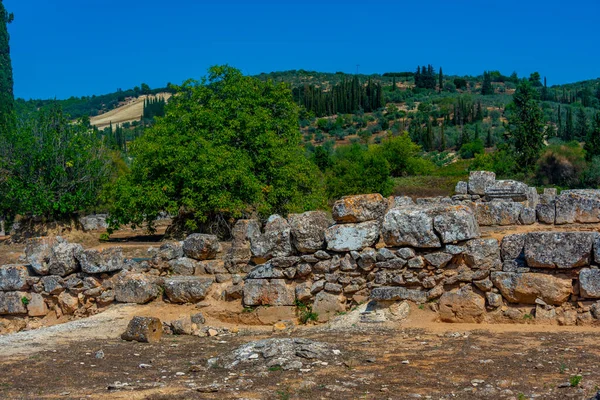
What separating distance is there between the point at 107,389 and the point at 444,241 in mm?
4694

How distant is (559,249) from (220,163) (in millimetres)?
14773

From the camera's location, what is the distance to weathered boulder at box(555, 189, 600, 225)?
11.9 metres

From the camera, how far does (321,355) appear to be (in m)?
7.13

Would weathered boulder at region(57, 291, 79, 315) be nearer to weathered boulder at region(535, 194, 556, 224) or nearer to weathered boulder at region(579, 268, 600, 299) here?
weathered boulder at region(579, 268, 600, 299)

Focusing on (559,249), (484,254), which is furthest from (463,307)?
(559,249)

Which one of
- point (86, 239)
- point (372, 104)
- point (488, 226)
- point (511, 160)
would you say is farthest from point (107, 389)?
point (372, 104)

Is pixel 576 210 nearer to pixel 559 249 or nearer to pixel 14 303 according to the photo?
pixel 559 249

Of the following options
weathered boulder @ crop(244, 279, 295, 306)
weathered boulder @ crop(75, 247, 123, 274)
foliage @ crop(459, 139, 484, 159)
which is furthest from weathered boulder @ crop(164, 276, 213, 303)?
foliage @ crop(459, 139, 484, 159)

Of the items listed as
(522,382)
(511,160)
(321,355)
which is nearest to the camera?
(522,382)

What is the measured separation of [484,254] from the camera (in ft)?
29.2

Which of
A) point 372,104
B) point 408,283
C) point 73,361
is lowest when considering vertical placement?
point 73,361

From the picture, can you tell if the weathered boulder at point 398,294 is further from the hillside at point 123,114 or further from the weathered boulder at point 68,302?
the hillside at point 123,114

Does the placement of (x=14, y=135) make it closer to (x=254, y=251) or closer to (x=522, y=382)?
(x=254, y=251)

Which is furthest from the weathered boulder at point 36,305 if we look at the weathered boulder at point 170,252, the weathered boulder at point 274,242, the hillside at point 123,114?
the hillside at point 123,114
